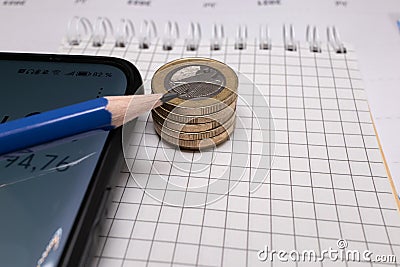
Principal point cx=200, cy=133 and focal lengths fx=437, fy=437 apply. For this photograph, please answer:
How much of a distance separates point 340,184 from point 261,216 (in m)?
0.09

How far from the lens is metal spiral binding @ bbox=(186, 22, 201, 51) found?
24.8 inches

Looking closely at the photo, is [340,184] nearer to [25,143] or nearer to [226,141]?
[226,141]

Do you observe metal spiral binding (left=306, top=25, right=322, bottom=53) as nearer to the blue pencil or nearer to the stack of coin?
the stack of coin

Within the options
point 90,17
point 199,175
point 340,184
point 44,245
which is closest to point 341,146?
point 340,184

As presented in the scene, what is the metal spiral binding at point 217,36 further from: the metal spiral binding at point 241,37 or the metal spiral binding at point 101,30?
the metal spiral binding at point 101,30

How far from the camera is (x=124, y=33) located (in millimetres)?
668

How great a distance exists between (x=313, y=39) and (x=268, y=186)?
31cm

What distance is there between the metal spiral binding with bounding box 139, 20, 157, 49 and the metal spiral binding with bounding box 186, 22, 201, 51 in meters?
0.06

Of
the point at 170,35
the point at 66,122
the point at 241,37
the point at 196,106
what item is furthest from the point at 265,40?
the point at 66,122

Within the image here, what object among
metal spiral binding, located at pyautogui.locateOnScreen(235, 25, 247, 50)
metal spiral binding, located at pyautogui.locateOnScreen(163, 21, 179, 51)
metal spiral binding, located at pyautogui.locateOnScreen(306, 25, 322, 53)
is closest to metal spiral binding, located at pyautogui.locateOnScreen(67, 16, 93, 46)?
metal spiral binding, located at pyautogui.locateOnScreen(163, 21, 179, 51)

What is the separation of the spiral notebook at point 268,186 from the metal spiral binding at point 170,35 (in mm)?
49

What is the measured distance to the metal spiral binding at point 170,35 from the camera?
628 mm

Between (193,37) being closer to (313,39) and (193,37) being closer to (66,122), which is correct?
(313,39)

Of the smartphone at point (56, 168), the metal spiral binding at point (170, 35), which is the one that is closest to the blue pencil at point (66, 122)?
the smartphone at point (56, 168)
